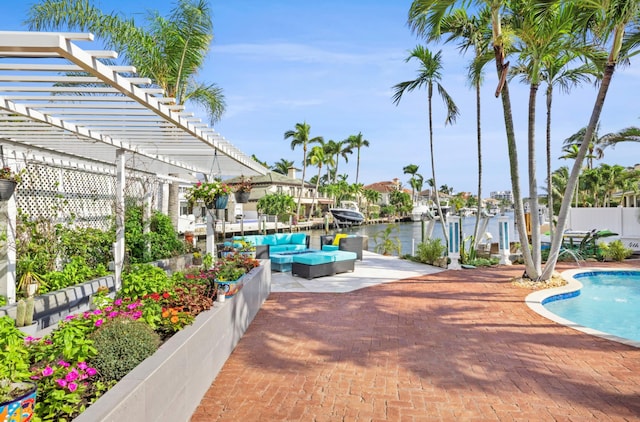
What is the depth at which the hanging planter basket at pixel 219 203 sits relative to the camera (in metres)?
6.72

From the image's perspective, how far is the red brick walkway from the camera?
343 cm

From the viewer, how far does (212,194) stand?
6.66m

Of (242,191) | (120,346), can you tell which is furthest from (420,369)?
(242,191)

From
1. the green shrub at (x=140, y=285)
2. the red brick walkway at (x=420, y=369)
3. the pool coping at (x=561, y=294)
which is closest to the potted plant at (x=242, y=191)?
the red brick walkway at (x=420, y=369)

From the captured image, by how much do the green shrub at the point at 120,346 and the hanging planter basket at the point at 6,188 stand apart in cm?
320

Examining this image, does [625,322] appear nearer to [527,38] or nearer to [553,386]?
[553,386]

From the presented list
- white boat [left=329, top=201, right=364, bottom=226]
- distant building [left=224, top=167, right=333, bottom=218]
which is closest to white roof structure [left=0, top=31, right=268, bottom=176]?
distant building [left=224, top=167, right=333, bottom=218]

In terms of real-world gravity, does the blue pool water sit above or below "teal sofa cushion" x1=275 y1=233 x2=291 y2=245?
below

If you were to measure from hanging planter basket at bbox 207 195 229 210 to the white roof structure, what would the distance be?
935 mm

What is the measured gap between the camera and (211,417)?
10.9 ft

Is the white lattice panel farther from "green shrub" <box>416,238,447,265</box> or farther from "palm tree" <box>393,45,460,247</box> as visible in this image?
"palm tree" <box>393,45,460,247</box>

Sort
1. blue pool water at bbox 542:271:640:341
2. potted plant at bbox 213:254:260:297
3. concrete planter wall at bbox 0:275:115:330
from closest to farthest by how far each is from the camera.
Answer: potted plant at bbox 213:254:260:297 → concrete planter wall at bbox 0:275:115:330 → blue pool water at bbox 542:271:640:341

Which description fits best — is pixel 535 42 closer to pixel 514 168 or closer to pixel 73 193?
pixel 514 168

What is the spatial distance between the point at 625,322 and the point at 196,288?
7.14 m
